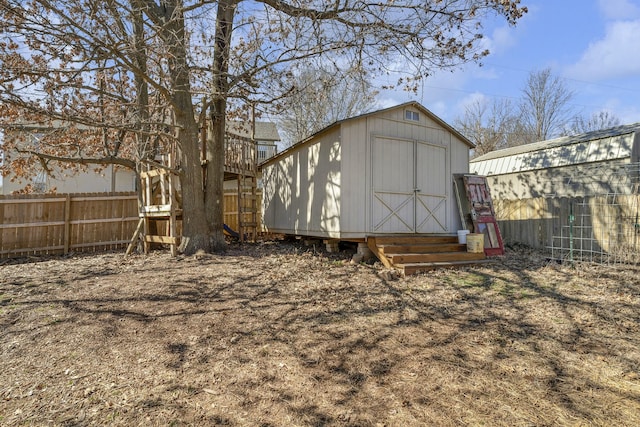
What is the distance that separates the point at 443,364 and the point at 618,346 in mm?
1922

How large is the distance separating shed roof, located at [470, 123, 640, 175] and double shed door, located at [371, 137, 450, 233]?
5459mm

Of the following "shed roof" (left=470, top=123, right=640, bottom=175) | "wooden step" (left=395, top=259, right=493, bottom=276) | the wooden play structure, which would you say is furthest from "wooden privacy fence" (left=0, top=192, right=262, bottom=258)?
"shed roof" (left=470, top=123, right=640, bottom=175)

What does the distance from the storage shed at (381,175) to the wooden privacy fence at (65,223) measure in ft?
16.5

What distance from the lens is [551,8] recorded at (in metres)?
7.21

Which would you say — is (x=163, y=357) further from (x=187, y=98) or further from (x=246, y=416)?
(x=187, y=98)

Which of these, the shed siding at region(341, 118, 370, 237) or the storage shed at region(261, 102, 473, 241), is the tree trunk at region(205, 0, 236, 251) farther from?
the shed siding at region(341, 118, 370, 237)

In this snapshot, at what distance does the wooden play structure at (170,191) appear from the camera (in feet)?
26.1

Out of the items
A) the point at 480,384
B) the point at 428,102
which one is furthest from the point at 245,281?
the point at 428,102

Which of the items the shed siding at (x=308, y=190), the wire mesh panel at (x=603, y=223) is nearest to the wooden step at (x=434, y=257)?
the shed siding at (x=308, y=190)

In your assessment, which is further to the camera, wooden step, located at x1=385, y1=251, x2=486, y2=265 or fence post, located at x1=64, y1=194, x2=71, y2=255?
fence post, located at x1=64, y1=194, x2=71, y2=255

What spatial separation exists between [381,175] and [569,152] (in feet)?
25.5

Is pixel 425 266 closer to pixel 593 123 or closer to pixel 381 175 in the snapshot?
pixel 381 175

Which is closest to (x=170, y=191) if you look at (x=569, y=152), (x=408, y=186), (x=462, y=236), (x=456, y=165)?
(x=408, y=186)

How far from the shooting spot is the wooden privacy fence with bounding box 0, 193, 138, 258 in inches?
347
